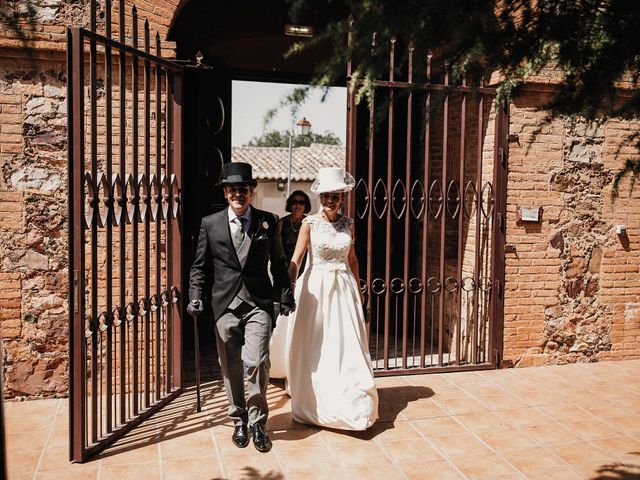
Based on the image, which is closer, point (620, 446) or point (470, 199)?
point (620, 446)

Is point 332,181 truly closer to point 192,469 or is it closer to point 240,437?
point 240,437

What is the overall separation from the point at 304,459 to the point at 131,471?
42.2 inches

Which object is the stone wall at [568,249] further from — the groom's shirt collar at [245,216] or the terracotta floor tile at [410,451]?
the groom's shirt collar at [245,216]

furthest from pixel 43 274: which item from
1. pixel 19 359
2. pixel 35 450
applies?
pixel 35 450

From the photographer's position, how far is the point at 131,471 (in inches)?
170

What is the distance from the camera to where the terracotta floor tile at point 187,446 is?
4590mm

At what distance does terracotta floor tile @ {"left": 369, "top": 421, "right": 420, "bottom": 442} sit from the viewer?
498 cm

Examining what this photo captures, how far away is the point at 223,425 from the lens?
5.16 metres

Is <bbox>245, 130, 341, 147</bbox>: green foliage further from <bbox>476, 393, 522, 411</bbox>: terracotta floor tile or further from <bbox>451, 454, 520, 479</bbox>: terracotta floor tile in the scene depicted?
<bbox>451, 454, 520, 479</bbox>: terracotta floor tile

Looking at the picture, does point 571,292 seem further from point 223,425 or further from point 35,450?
point 35,450

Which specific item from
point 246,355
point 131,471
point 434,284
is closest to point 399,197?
point 434,284

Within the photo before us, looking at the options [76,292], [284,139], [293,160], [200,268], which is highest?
[284,139]

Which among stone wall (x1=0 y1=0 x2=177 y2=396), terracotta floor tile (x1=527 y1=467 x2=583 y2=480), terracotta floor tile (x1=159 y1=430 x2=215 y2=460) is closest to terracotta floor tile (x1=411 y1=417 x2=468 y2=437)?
terracotta floor tile (x1=527 y1=467 x2=583 y2=480)

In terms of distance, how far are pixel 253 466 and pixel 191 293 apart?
1198mm
